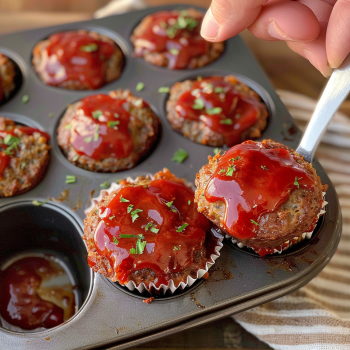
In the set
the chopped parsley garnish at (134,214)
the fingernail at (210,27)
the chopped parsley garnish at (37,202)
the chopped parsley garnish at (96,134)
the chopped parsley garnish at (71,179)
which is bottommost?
the chopped parsley garnish at (37,202)

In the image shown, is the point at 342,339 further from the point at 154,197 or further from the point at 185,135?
the point at 185,135

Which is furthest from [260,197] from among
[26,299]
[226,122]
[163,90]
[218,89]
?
[26,299]

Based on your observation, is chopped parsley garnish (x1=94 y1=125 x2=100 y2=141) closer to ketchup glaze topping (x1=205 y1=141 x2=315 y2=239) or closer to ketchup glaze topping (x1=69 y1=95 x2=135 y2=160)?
ketchup glaze topping (x1=69 y1=95 x2=135 y2=160)

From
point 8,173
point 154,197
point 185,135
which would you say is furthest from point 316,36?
point 8,173

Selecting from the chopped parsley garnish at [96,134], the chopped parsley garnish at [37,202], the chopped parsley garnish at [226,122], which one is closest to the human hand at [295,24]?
the chopped parsley garnish at [226,122]

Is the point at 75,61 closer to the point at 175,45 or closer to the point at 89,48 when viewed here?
the point at 89,48

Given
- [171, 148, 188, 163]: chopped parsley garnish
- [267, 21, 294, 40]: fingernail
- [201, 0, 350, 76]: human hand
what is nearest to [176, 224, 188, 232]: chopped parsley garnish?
[171, 148, 188, 163]: chopped parsley garnish

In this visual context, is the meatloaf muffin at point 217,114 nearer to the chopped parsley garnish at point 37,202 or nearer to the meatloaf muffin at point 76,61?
the meatloaf muffin at point 76,61
